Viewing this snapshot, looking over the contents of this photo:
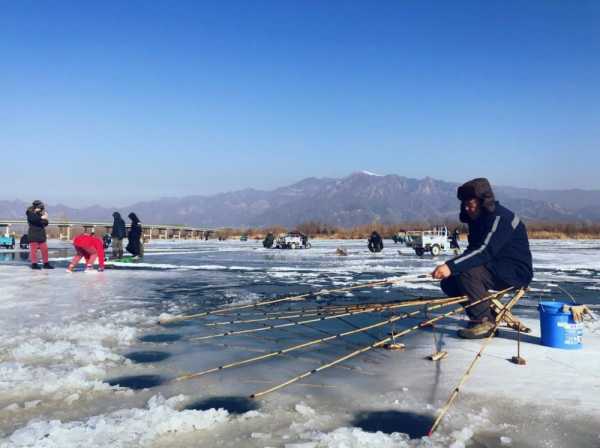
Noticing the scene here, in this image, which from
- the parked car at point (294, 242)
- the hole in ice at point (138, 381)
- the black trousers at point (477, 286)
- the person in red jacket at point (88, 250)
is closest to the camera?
the hole in ice at point (138, 381)

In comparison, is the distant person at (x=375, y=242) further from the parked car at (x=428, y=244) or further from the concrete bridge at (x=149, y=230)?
the concrete bridge at (x=149, y=230)

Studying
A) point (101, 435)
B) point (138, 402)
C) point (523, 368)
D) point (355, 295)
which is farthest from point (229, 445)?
point (355, 295)

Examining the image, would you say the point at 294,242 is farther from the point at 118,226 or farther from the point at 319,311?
the point at 319,311

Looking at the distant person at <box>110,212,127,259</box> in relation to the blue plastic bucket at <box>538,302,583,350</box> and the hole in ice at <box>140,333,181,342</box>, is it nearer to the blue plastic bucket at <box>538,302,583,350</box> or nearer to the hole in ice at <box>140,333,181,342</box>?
the hole in ice at <box>140,333,181,342</box>

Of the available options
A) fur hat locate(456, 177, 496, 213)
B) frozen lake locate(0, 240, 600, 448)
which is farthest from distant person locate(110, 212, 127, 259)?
fur hat locate(456, 177, 496, 213)

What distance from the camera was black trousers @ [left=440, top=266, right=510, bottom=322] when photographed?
16.4 feet

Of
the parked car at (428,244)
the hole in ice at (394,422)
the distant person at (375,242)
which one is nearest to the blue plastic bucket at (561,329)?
the hole in ice at (394,422)

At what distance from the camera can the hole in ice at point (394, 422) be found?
2847 mm

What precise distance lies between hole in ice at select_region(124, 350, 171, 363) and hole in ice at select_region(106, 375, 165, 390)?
0.51 m

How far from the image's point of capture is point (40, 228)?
13016 millimetres

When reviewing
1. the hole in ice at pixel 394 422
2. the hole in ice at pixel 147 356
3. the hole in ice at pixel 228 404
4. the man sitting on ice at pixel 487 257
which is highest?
the man sitting on ice at pixel 487 257

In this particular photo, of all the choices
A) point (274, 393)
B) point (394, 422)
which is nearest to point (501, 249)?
point (394, 422)

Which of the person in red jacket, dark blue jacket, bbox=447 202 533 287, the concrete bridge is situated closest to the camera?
dark blue jacket, bbox=447 202 533 287

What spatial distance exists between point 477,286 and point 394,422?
2.47m
